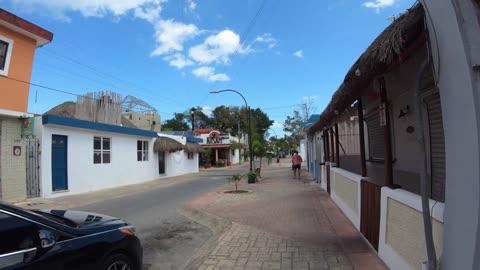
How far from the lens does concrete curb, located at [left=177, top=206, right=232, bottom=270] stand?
20.4 feet

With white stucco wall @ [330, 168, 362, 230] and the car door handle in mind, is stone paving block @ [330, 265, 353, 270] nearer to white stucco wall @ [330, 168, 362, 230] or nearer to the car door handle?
white stucco wall @ [330, 168, 362, 230]

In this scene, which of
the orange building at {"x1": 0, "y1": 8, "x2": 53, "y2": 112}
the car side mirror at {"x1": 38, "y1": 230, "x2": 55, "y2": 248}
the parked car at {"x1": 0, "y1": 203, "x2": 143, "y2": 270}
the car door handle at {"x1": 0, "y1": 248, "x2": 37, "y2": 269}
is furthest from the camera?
the orange building at {"x1": 0, "y1": 8, "x2": 53, "y2": 112}

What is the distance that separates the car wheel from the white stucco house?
1310cm

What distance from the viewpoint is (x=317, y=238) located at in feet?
24.1

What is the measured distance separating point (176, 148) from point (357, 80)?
80.5ft

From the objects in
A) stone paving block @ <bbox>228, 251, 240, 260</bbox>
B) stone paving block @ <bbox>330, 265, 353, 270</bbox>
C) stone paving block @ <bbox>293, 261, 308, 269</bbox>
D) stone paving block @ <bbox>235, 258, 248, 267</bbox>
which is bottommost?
stone paving block @ <bbox>235, 258, 248, 267</bbox>

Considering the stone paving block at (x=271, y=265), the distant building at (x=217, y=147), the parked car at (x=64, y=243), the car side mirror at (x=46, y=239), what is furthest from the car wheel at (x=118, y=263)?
the distant building at (x=217, y=147)

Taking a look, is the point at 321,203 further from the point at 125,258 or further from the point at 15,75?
the point at 15,75

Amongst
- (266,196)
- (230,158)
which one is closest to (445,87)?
(266,196)

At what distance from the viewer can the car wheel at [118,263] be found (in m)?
4.14

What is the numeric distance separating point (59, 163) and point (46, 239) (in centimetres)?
1489

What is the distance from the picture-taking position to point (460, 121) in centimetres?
322

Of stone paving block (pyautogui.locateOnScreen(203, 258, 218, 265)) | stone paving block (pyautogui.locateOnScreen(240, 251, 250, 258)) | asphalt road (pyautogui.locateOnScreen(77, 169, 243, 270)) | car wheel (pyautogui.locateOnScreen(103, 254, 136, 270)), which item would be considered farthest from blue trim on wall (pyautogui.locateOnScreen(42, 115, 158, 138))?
car wheel (pyautogui.locateOnScreen(103, 254, 136, 270))

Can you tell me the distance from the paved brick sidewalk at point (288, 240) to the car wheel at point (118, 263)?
1.61 metres
